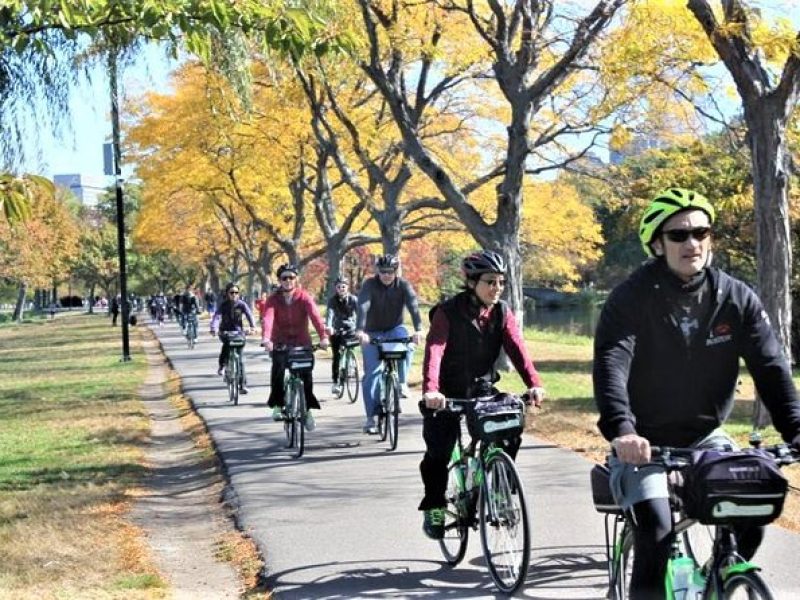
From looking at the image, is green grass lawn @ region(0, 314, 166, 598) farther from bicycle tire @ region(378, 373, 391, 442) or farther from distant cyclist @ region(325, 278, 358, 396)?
distant cyclist @ region(325, 278, 358, 396)

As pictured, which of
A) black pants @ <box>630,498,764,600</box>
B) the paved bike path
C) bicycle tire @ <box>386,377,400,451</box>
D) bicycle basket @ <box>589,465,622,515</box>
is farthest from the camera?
bicycle tire @ <box>386,377,400,451</box>

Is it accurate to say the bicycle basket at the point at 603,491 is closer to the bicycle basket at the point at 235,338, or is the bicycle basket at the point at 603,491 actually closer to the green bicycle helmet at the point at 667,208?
the green bicycle helmet at the point at 667,208

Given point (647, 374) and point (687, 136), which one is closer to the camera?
point (647, 374)

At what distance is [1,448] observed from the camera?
490 inches

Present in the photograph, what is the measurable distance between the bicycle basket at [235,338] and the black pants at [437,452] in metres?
10.9

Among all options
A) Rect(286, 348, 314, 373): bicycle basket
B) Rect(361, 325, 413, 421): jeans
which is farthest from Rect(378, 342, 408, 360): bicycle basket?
Rect(286, 348, 314, 373): bicycle basket

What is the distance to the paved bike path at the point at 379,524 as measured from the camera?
19.0ft

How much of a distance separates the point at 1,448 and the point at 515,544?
29.2ft

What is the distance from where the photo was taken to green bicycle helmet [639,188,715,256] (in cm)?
391

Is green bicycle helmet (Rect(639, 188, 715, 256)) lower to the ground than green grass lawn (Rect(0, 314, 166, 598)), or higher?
higher

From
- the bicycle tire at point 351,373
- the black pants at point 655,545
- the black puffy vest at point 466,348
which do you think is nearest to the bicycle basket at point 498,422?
the black puffy vest at point 466,348

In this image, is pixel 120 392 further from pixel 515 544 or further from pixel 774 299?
pixel 515 544

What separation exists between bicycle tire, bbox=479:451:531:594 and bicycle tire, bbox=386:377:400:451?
4.89m

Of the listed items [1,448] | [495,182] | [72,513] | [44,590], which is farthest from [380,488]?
[495,182]
